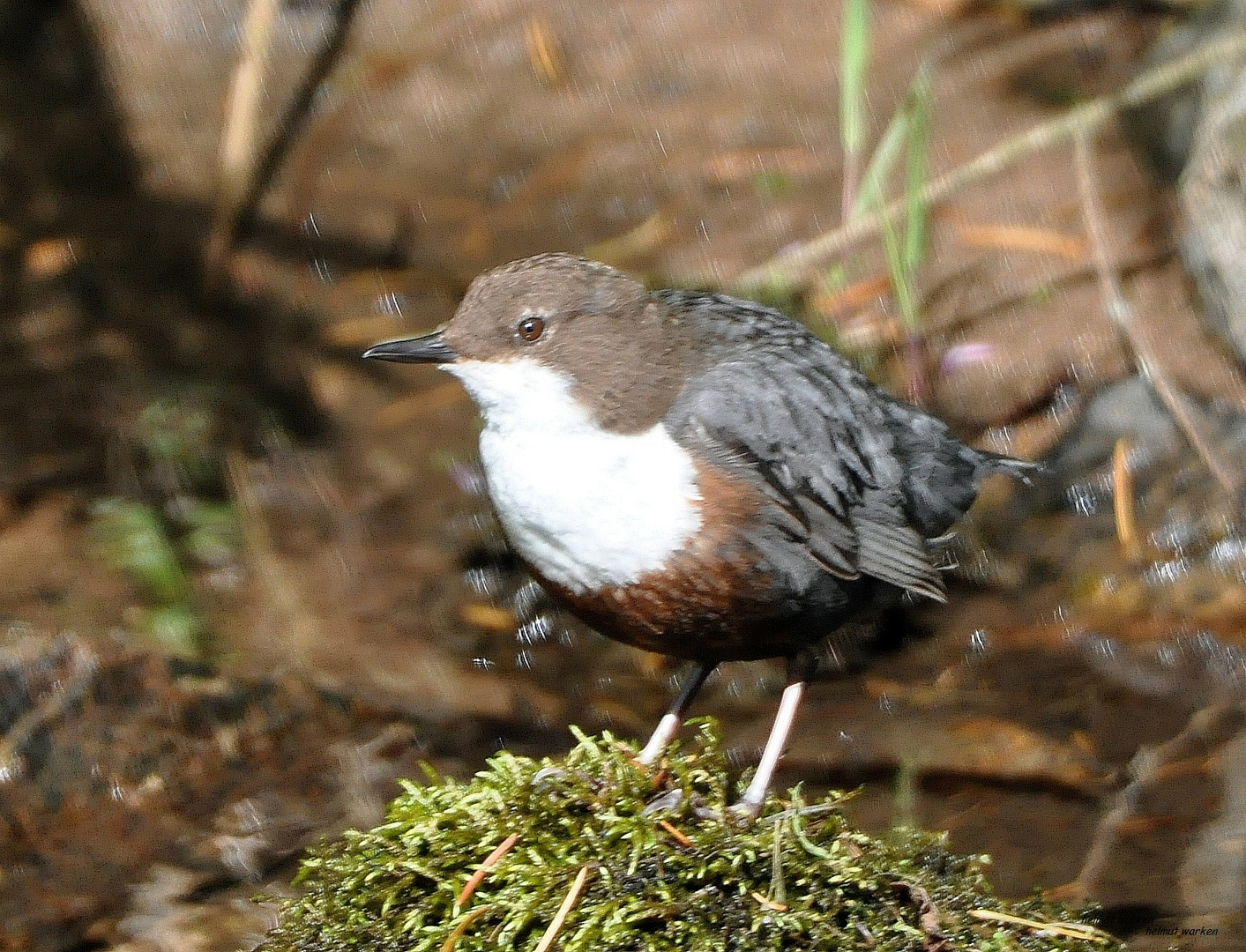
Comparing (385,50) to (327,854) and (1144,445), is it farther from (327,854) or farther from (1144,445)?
(327,854)

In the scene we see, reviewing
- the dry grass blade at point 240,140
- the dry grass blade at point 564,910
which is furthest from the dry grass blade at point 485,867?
the dry grass blade at point 240,140

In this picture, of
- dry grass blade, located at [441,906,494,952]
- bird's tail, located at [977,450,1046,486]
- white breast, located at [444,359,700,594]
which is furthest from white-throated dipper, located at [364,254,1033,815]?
dry grass blade, located at [441,906,494,952]

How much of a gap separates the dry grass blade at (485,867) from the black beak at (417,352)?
1.09 metres

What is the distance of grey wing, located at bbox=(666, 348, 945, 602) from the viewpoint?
3.29 meters

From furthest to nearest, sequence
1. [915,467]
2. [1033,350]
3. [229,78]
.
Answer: [229,78]
[1033,350]
[915,467]

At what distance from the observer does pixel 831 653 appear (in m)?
4.53

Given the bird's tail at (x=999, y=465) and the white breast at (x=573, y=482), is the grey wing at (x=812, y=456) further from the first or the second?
the bird's tail at (x=999, y=465)

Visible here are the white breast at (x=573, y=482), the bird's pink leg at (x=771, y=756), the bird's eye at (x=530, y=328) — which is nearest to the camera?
the bird's pink leg at (x=771, y=756)

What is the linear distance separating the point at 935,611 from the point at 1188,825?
128cm

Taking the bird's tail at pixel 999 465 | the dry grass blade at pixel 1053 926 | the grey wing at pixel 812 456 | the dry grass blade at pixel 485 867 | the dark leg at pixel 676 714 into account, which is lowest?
the dry grass blade at pixel 1053 926

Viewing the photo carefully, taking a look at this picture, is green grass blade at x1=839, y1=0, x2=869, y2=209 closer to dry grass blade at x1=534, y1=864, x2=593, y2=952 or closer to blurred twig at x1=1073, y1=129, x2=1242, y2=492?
blurred twig at x1=1073, y1=129, x2=1242, y2=492

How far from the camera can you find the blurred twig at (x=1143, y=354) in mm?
4723

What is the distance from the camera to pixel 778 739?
10.8ft

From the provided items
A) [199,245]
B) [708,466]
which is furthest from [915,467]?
[199,245]
